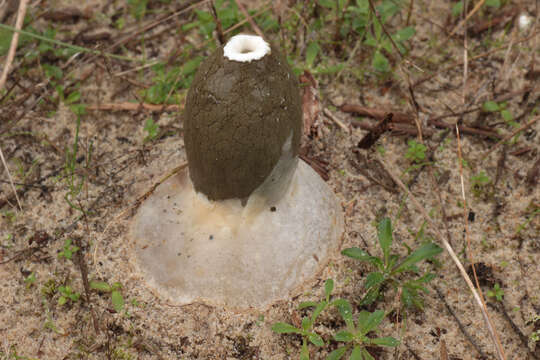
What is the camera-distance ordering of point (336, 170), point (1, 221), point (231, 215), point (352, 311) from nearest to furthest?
point (231, 215) < point (352, 311) < point (1, 221) < point (336, 170)

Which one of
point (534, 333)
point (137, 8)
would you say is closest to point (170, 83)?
point (137, 8)

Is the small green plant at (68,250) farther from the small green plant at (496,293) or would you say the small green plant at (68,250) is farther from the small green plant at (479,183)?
the small green plant at (479,183)

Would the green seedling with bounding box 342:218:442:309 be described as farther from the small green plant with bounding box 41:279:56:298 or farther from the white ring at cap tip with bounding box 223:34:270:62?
the small green plant with bounding box 41:279:56:298

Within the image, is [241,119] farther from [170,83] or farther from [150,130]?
[170,83]

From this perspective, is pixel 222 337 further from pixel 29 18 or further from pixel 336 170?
pixel 29 18

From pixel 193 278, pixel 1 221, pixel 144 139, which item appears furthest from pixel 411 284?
pixel 1 221

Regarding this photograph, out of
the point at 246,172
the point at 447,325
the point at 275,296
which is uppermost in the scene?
the point at 246,172
